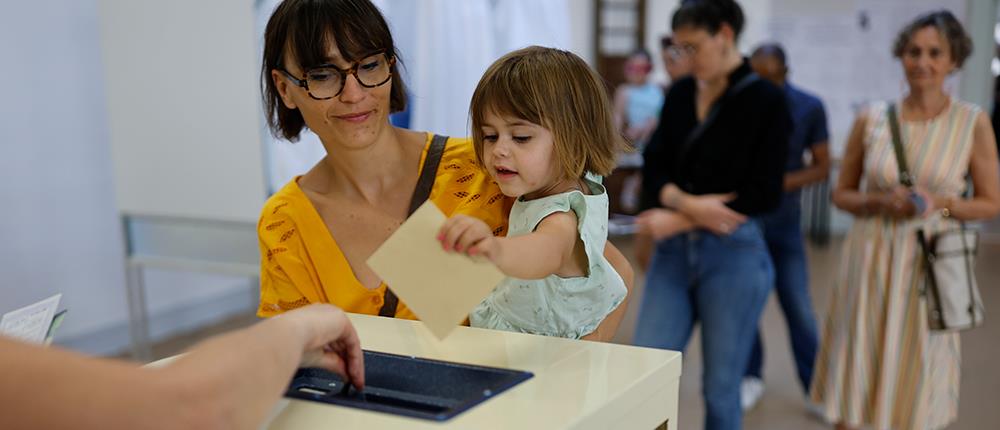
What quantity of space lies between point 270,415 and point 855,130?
99.8 inches

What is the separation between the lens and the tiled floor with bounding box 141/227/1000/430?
349 centimetres

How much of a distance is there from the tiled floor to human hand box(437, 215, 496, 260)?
2.60m

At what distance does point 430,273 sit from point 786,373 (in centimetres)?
348

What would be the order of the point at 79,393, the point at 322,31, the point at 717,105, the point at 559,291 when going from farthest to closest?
the point at 717,105
the point at 322,31
the point at 559,291
the point at 79,393

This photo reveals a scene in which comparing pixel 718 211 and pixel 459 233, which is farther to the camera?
pixel 718 211

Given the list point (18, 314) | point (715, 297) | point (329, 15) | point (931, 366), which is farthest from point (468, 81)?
point (18, 314)

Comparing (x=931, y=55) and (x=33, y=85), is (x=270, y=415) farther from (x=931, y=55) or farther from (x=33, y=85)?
(x=33, y=85)

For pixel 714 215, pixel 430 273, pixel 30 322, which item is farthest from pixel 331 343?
pixel 714 215

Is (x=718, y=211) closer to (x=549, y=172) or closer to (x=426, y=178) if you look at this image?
(x=426, y=178)

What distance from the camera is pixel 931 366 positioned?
8.96 ft

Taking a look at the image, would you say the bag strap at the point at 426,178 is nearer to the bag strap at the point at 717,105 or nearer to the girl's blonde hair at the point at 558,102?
the girl's blonde hair at the point at 558,102

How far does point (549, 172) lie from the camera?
1.35 meters

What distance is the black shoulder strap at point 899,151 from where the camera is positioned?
2746 mm

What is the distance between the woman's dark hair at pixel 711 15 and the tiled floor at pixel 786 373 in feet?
5.01
